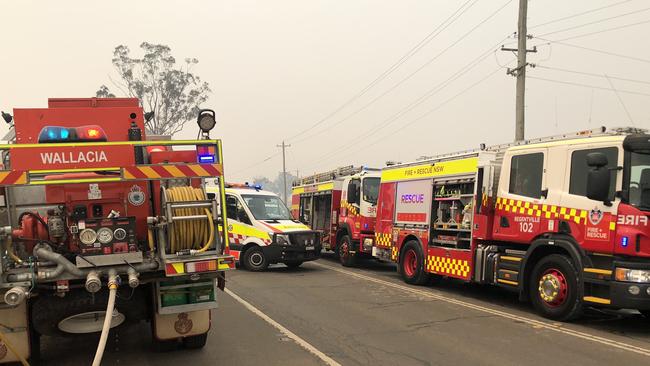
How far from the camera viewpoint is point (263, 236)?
44.6 feet

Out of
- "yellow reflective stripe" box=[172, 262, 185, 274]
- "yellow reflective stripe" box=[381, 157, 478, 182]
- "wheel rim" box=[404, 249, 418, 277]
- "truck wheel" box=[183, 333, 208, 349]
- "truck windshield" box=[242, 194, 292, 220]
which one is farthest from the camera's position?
"truck windshield" box=[242, 194, 292, 220]

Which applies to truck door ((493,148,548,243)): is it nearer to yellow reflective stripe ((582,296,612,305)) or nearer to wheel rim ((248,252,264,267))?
yellow reflective stripe ((582,296,612,305))

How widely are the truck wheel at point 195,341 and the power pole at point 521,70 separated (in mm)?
13928

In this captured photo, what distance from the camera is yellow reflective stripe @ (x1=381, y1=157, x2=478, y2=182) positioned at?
10008 millimetres

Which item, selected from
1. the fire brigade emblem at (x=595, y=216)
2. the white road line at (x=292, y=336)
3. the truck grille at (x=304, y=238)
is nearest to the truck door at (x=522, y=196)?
the fire brigade emblem at (x=595, y=216)

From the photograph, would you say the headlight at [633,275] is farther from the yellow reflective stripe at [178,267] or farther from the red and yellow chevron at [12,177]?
the red and yellow chevron at [12,177]

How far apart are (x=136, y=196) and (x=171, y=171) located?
0.63 m

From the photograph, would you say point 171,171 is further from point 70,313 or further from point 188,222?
point 70,313

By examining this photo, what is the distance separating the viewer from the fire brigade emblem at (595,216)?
23.7 ft

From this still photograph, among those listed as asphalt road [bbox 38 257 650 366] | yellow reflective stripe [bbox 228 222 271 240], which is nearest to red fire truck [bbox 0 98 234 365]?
asphalt road [bbox 38 257 650 366]

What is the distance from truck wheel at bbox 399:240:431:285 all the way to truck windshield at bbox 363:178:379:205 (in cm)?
316

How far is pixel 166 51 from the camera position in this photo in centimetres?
3969

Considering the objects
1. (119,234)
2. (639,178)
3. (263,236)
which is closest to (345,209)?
(263,236)

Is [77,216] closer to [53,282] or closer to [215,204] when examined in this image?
[53,282]
